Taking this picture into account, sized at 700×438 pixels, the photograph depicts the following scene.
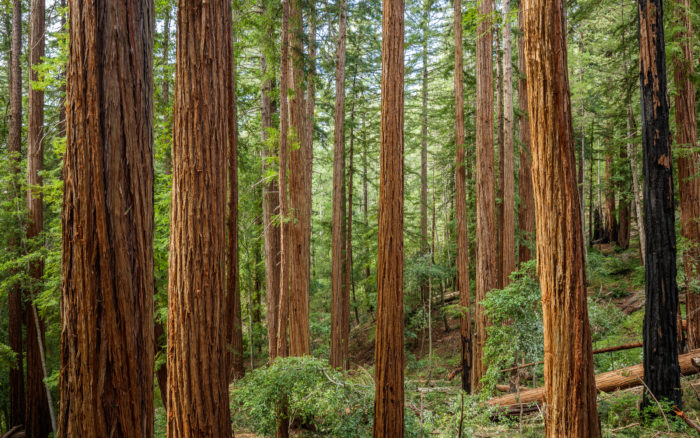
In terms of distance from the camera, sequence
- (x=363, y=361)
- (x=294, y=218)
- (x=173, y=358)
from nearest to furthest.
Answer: (x=173, y=358)
(x=294, y=218)
(x=363, y=361)

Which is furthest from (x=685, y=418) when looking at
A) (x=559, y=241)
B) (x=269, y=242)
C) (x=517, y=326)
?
(x=269, y=242)

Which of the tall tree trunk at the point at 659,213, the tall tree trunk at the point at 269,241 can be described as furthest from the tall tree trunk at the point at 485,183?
the tall tree trunk at the point at 269,241

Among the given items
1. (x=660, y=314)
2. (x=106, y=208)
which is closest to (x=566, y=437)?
(x=660, y=314)

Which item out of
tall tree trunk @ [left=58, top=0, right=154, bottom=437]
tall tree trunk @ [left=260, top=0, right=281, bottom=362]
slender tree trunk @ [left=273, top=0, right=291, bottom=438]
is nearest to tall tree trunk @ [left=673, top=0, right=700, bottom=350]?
slender tree trunk @ [left=273, top=0, right=291, bottom=438]

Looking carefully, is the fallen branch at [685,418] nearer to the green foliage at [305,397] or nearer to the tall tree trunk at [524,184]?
the green foliage at [305,397]

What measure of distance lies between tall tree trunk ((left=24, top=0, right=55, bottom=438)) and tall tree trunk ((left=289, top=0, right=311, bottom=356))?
6.93 metres

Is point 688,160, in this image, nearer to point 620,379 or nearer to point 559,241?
point 620,379

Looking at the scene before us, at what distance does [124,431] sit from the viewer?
2.19 metres

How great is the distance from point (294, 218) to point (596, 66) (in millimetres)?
16788

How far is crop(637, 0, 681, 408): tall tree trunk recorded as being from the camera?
19.4 feet

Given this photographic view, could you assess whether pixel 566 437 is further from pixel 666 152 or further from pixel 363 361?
pixel 363 361

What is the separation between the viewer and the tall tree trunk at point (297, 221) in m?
8.88

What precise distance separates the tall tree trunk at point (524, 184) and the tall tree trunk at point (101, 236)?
39.9 ft

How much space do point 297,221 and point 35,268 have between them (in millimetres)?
8020
